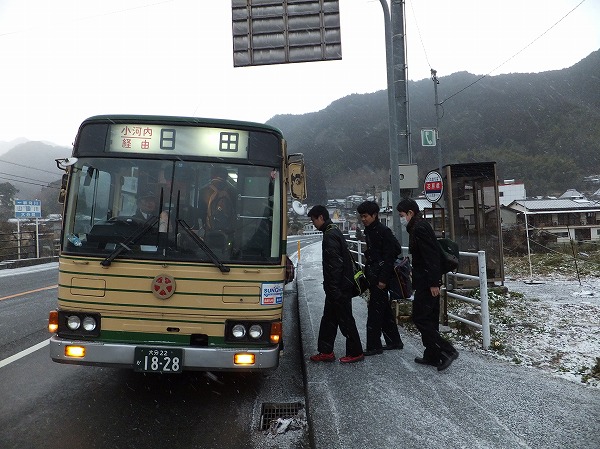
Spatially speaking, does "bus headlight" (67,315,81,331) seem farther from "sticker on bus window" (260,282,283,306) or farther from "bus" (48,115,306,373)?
"sticker on bus window" (260,282,283,306)

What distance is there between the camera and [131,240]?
13.0 ft

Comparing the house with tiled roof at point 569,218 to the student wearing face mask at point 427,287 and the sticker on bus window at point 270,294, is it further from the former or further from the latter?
the sticker on bus window at point 270,294

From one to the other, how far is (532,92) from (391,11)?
136631 millimetres

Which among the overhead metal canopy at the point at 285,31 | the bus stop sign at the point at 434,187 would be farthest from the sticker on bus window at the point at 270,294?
the bus stop sign at the point at 434,187

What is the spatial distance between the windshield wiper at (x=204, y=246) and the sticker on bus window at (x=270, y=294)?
380mm

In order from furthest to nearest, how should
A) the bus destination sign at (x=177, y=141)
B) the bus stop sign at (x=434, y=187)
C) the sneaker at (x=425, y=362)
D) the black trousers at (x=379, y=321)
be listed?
the bus stop sign at (x=434, y=187) → the black trousers at (x=379, y=321) → the sneaker at (x=425, y=362) → the bus destination sign at (x=177, y=141)

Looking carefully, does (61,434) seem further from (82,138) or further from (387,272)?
(387,272)

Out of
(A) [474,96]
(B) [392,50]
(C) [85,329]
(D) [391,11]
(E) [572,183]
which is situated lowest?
(C) [85,329]

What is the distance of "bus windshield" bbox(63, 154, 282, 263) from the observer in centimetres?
A: 399

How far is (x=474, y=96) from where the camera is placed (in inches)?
4946

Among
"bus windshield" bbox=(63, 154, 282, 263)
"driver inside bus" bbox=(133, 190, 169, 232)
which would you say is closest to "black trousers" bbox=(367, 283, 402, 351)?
"bus windshield" bbox=(63, 154, 282, 263)

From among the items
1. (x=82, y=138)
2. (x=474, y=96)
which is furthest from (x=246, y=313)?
(x=474, y=96)

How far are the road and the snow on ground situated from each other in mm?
2725

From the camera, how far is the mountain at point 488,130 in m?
103
